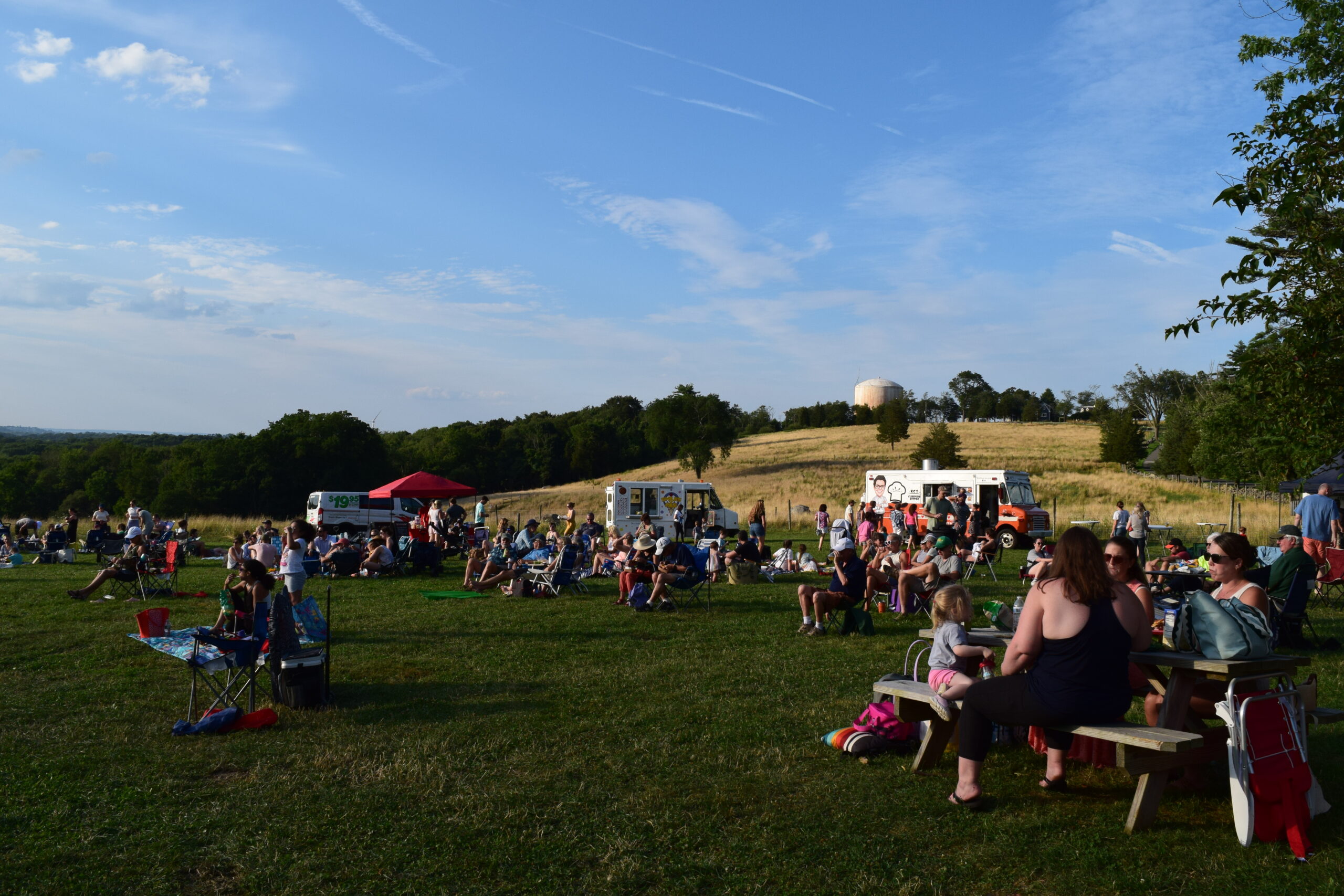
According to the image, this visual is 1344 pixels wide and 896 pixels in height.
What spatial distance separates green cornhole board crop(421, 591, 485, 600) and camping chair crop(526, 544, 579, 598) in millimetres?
836

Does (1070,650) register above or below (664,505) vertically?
above

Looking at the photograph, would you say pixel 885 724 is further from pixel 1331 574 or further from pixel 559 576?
pixel 1331 574

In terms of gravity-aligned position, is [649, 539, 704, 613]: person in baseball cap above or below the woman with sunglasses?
below

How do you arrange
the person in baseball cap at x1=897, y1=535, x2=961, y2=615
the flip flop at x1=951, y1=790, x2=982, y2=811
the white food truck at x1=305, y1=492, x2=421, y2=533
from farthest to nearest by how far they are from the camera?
the white food truck at x1=305, y1=492, x2=421, y2=533
the person in baseball cap at x1=897, y1=535, x2=961, y2=615
the flip flop at x1=951, y1=790, x2=982, y2=811

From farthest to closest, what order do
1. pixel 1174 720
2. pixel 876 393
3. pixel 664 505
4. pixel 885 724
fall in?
1. pixel 876 393
2. pixel 664 505
3. pixel 885 724
4. pixel 1174 720

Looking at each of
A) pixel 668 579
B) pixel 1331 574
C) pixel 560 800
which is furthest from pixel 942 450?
pixel 560 800

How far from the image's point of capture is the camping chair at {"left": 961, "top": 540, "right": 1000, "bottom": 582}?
551 inches

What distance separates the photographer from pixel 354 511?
28531 mm

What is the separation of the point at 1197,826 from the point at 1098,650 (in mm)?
958

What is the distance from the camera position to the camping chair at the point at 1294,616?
805 cm

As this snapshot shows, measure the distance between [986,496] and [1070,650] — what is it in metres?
20.3

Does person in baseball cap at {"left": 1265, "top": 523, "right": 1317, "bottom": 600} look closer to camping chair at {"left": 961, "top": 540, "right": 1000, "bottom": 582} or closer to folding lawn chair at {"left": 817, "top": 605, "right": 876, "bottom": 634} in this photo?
folding lawn chair at {"left": 817, "top": 605, "right": 876, "bottom": 634}

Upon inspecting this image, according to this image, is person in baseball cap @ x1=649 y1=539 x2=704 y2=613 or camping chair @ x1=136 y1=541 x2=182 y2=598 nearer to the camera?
person in baseball cap @ x1=649 y1=539 x2=704 y2=613

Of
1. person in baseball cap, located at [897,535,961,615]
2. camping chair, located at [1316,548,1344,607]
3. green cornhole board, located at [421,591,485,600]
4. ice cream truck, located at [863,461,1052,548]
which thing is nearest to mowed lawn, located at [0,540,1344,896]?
person in baseball cap, located at [897,535,961,615]
